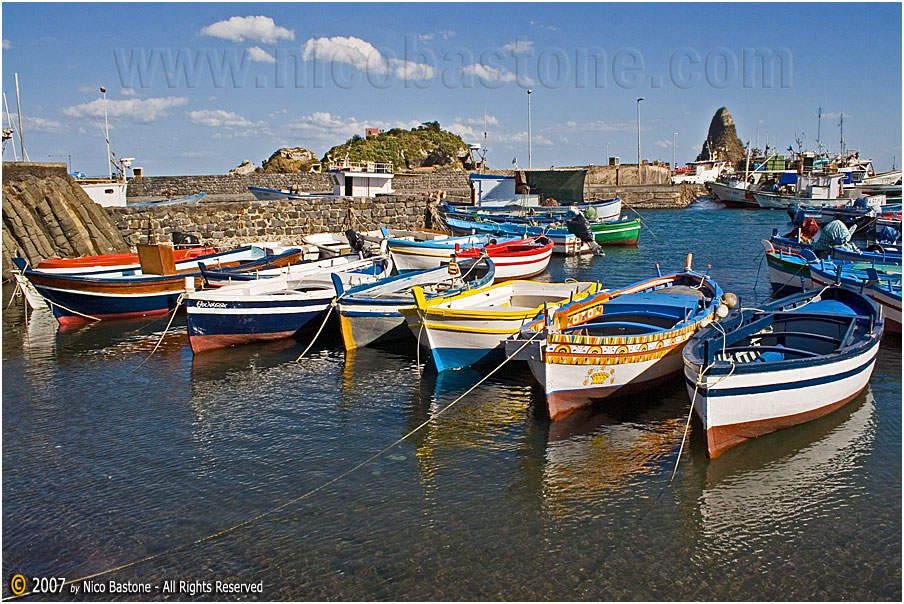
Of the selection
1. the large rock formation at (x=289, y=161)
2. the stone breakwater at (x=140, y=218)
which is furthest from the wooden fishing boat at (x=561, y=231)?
the large rock formation at (x=289, y=161)

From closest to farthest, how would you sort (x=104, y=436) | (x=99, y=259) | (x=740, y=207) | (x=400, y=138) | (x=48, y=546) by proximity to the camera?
(x=48, y=546) < (x=104, y=436) < (x=99, y=259) < (x=740, y=207) < (x=400, y=138)

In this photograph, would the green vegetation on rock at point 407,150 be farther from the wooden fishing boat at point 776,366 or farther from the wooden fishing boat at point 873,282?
the wooden fishing boat at point 776,366

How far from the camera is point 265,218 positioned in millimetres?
30328

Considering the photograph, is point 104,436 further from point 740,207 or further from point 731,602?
point 740,207

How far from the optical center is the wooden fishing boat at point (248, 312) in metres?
14.9

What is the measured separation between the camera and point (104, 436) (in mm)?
10664

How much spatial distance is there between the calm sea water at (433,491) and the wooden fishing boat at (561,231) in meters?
18.2

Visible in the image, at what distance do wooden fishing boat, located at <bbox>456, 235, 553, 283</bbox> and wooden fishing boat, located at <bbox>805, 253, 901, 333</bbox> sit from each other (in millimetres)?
9699

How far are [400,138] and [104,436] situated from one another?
64232 millimetres

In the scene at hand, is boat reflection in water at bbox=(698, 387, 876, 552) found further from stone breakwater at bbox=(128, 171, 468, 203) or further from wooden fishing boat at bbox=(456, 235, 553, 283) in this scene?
stone breakwater at bbox=(128, 171, 468, 203)

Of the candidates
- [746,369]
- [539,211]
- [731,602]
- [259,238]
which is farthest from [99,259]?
[539,211]

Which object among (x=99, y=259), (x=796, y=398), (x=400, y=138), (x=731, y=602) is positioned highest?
(x=400, y=138)

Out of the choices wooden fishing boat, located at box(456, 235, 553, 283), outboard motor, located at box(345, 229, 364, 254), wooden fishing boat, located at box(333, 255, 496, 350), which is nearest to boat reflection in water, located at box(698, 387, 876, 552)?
wooden fishing boat, located at box(333, 255, 496, 350)

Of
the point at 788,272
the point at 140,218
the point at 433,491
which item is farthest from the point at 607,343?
the point at 140,218
